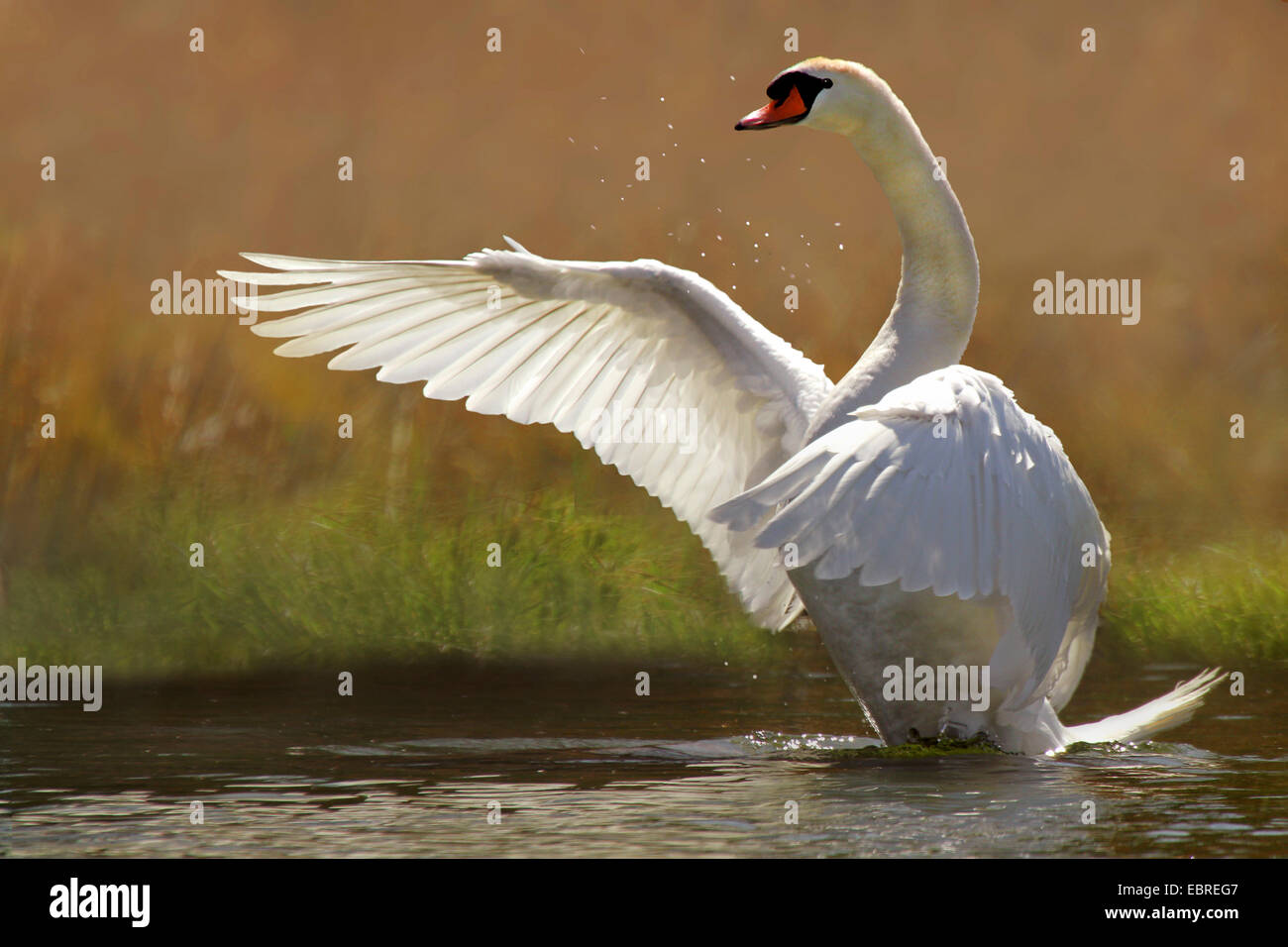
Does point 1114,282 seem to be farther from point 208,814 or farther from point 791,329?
point 208,814

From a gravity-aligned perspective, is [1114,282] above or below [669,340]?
above

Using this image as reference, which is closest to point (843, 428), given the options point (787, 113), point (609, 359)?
point (787, 113)

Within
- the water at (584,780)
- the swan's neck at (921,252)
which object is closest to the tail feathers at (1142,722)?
the water at (584,780)

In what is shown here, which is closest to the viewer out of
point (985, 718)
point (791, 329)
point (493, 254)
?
point (985, 718)

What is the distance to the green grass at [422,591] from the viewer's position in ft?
30.2

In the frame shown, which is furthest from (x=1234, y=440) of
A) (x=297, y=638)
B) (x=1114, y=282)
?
(x=297, y=638)

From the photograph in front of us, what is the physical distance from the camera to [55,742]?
6.38 m

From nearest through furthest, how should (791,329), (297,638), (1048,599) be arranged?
(1048,599) < (297,638) < (791,329)

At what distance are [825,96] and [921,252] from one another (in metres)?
0.64

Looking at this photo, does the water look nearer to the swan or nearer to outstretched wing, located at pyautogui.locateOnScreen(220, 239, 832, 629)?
the swan

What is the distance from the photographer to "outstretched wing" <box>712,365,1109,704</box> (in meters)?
5.02

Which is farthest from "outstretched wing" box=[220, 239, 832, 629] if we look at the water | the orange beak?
the water

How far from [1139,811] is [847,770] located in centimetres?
106

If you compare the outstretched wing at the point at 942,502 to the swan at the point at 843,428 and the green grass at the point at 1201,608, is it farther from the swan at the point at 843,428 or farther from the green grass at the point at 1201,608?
the green grass at the point at 1201,608
